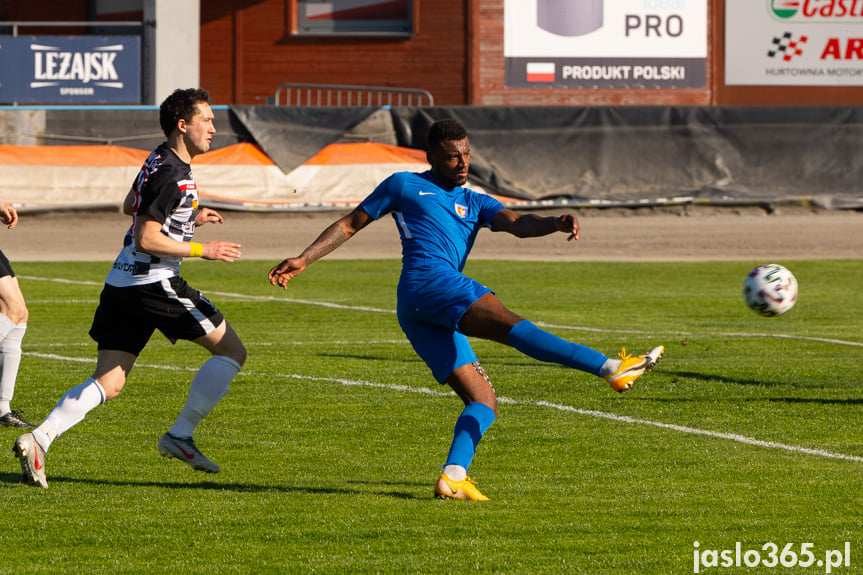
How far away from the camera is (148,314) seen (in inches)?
279

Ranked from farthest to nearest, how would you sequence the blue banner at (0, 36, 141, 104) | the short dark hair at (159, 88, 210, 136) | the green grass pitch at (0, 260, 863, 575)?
the blue banner at (0, 36, 141, 104) → the short dark hair at (159, 88, 210, 136) → the green grass pitch at (0, 260, 863, 575)

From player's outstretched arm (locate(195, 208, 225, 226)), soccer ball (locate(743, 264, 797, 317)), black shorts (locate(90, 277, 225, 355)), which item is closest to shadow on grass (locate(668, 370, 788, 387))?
soccer ball (locate(743, 264, 797, 317))

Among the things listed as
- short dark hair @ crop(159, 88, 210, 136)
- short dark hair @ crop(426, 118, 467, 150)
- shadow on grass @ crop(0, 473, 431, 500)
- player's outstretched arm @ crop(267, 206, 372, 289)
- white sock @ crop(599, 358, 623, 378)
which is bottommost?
shadow on grass @ crop(0, 473, 431, 500)

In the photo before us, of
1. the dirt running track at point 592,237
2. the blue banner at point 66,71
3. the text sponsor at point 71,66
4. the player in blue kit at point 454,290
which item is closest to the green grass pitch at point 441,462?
the player in blue kit at point 454,290

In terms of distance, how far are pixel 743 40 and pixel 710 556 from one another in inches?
1085

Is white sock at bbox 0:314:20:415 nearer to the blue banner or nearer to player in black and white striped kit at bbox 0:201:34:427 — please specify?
player in black and white striped kit at bbox 0:201:34:427

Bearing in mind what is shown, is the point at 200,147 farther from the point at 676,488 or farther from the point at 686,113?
the point at 686,113

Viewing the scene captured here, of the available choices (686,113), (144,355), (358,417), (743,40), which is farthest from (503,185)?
(358,417)

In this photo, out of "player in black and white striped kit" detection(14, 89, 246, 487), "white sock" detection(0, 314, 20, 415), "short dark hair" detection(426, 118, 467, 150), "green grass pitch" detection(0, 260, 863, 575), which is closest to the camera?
"green grass pitch" detection(0, 260, 863, 575)

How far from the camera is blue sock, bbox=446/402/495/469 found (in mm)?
6762

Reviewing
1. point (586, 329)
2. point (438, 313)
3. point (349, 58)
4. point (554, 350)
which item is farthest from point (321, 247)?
point (349, 58)

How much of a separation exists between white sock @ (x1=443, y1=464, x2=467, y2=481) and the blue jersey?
3.54 ft

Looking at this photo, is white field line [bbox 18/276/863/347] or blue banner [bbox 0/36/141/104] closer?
white field line [bbox 18/276/863/347]

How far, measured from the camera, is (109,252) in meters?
24.6
